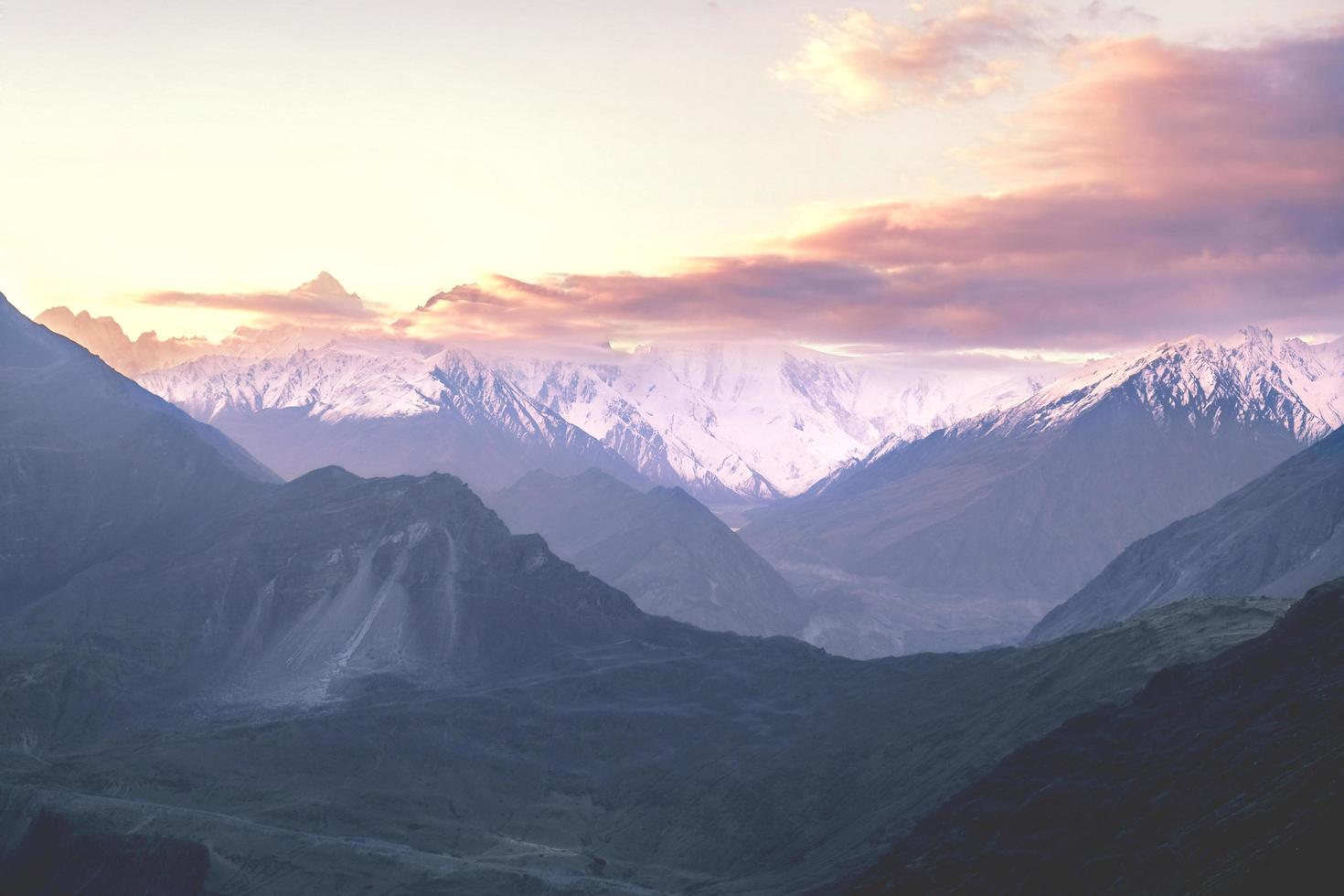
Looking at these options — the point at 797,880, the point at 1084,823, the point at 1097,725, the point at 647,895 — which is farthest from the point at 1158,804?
the point at 647,895

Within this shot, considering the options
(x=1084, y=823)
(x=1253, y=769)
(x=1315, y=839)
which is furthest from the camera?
(x=1084, y=823)

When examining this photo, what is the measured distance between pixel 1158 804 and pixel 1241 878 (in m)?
33.6

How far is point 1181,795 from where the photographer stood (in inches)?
6063

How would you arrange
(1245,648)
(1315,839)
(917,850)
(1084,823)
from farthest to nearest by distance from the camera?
(1245,648) < (917,850) < (1084,823) < (1315,839)

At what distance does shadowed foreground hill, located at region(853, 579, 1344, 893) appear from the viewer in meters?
130

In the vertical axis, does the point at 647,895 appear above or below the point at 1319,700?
below

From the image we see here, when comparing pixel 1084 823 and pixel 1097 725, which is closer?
pixel 1084 823

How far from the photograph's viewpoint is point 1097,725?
186 m

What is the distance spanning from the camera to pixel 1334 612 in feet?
589

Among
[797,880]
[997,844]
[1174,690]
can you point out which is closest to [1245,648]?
[1174,690]

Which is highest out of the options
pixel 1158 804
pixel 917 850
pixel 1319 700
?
pixel 1319 700

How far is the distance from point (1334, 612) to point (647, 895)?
88.3m

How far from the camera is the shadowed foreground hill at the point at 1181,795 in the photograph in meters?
130

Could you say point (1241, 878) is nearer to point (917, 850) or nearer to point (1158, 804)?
point (1158, 804)
